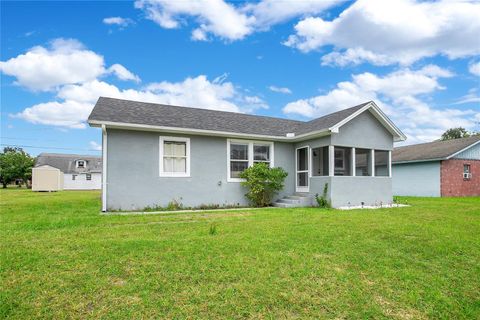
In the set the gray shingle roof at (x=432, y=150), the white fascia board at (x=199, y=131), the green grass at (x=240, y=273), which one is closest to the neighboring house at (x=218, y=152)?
the white fascia board at (x=199, y=131)

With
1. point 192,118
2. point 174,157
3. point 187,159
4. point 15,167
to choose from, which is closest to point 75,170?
point 15,167

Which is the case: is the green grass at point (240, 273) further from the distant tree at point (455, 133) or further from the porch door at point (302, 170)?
the distant tree at point (455, 133)

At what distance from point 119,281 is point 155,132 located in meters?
7.92

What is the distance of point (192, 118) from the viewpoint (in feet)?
40.1

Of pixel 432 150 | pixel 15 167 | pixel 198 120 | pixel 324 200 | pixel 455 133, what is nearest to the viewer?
pixel 324 200

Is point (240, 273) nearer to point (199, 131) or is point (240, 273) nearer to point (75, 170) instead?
point (199, 131)

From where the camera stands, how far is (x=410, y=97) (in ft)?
→ 75.2

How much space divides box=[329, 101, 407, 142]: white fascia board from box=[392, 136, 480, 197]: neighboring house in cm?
883

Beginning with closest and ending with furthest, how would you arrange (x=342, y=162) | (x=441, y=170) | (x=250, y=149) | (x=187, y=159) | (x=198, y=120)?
1. (x=187, y=159)
2. (x=198, y=120)
3. (x=250, y=149)
4. (x=342, y=162)
5. (x=441, y=170)

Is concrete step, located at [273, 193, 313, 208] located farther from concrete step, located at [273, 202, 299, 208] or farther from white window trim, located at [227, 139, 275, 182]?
white window trim, located at [227, 139, 275, 182]

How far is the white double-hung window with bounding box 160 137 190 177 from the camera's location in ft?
36.1

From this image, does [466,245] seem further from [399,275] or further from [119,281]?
[119,281]

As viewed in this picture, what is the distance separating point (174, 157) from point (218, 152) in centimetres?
183

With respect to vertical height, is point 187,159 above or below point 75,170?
above
